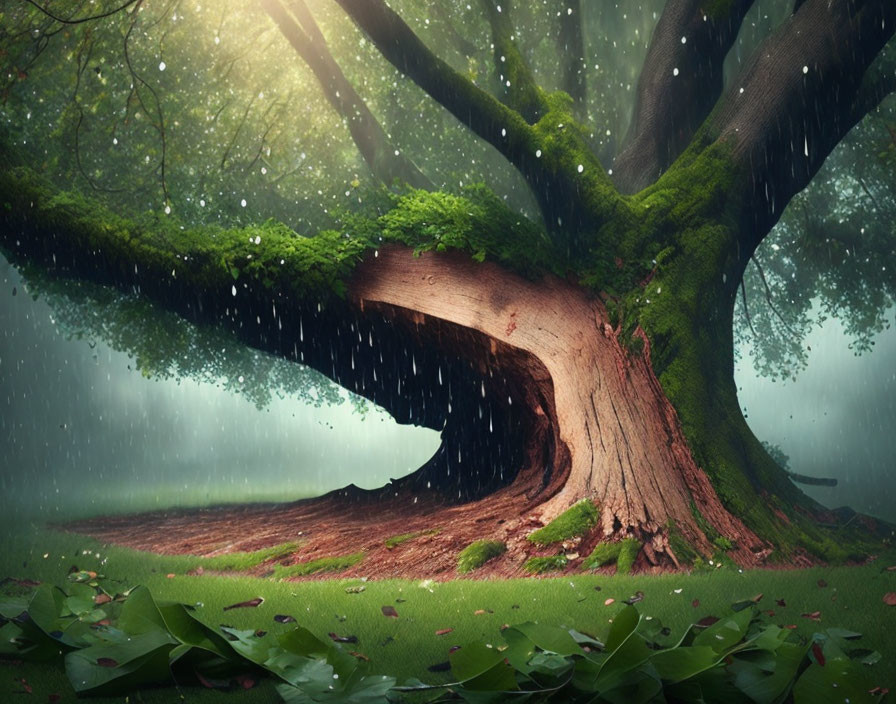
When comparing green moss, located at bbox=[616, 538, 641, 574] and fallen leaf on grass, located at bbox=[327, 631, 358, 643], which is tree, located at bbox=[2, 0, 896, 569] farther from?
fallen leaf on grass, located at bbox=[327, 631, 358, 643]

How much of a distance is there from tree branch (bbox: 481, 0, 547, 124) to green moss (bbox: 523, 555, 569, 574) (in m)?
6.42

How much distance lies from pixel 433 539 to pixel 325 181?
34.1ft

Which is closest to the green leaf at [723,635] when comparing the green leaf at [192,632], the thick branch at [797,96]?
the green leaf at [192,632]

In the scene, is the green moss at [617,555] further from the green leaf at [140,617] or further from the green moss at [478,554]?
the green leaf at [140,617]

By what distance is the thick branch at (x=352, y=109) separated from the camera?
1355 cm

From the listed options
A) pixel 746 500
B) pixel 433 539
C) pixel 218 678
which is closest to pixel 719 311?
pixel 746 500

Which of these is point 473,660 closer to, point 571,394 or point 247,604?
point 247,604

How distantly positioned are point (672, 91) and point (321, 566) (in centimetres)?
859

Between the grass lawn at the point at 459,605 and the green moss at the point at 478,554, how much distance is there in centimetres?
58

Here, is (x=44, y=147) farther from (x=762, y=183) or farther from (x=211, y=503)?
(x=762, y=183)

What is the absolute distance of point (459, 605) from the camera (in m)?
5.40

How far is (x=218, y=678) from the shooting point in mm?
3385

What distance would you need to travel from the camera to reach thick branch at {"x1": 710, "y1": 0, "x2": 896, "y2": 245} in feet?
32.4

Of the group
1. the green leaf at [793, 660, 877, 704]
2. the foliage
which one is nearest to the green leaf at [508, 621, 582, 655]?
the foliage
